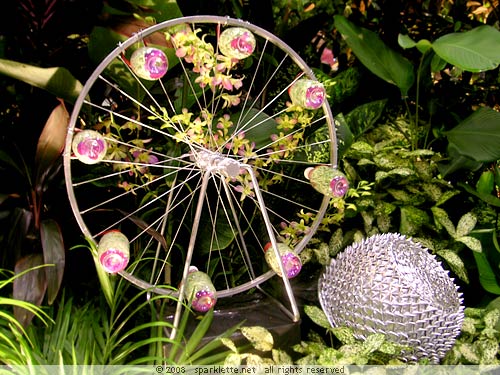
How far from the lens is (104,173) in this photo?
50.4 inches

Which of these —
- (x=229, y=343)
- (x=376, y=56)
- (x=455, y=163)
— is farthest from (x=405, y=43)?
(x=229, y=343)

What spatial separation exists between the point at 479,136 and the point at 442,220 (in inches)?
10.1

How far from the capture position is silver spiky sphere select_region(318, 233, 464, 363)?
1.08 metres

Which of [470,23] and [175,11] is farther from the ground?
[175,11]

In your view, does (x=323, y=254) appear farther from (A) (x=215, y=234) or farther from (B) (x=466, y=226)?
(B) (x=466, y=226)

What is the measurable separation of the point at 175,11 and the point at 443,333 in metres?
0.88

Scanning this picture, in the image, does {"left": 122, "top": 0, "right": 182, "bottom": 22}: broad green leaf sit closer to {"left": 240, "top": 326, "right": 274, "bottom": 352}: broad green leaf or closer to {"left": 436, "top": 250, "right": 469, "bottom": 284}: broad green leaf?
{"left": 240, "top": 326, "right": 274, "bottom": 352}: broad green leaf

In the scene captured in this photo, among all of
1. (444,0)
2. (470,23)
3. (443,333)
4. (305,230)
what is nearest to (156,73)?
(305,230)

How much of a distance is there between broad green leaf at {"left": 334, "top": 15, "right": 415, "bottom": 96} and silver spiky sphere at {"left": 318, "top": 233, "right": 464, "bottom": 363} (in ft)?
1.86

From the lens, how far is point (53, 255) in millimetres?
1097

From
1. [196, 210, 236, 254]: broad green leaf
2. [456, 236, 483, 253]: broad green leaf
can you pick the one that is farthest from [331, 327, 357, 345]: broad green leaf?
[456, 236, 483, 253]: broad green leaf

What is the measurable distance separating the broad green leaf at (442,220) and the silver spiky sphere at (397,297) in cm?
31

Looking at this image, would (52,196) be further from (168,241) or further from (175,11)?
(175,11)

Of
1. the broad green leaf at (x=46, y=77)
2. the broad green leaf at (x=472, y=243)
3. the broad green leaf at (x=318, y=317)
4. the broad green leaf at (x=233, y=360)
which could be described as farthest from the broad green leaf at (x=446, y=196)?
the broad green leaf at (x=46, y=77)
